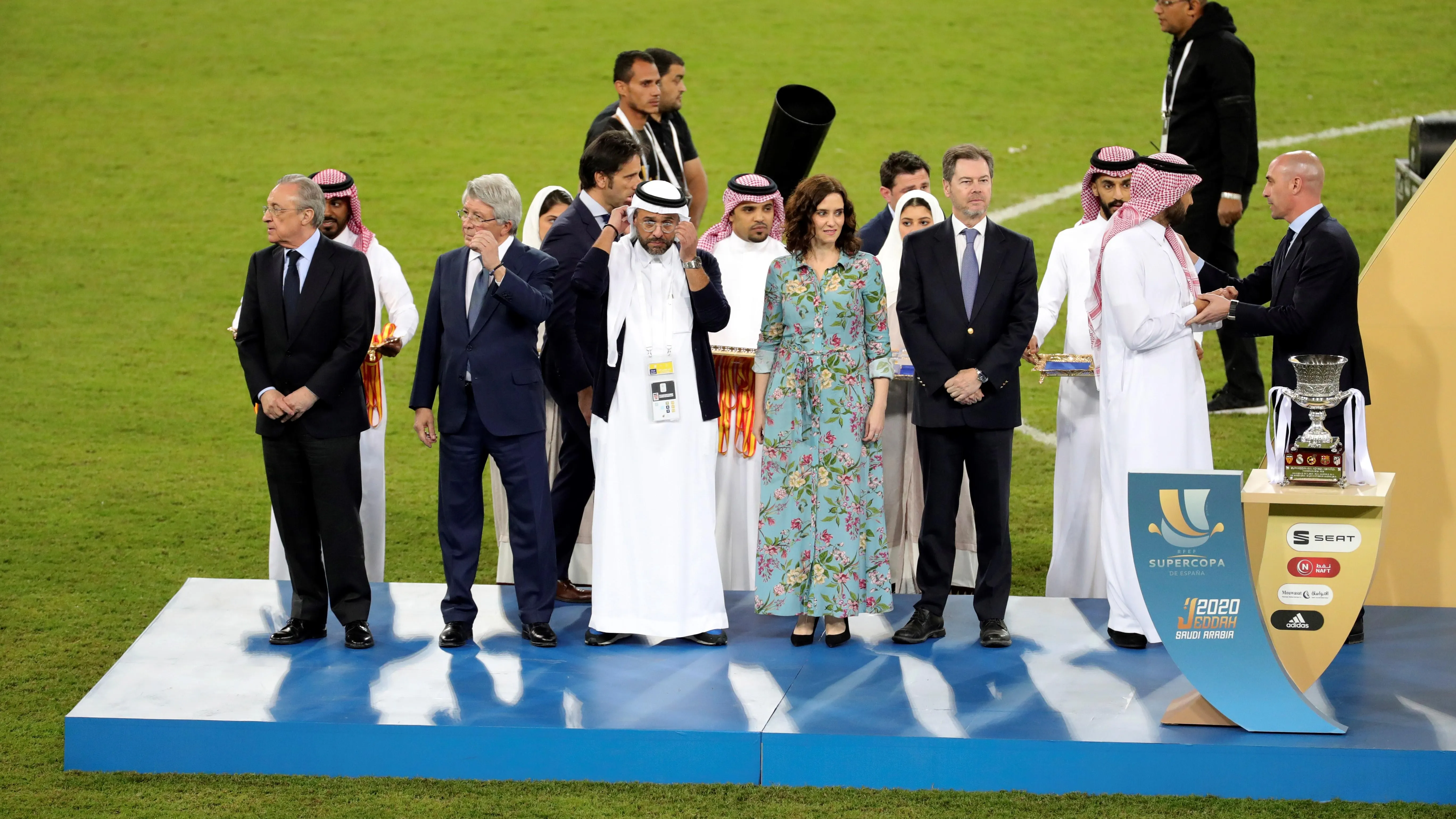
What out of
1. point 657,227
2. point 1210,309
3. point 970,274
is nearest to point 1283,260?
point 1210,309

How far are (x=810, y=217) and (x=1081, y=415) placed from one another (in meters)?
1.70

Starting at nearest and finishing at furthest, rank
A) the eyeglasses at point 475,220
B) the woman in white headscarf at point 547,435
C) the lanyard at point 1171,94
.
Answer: the eyeglasses at point 475,220 → the woman in white headscarf at point 547,435 → the lanyard at point 1171,94

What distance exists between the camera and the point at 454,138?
16.2m

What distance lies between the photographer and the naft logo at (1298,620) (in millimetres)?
4996

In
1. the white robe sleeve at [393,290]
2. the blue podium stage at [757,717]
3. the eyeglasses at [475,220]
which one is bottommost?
the blue podium stage at [757,717]

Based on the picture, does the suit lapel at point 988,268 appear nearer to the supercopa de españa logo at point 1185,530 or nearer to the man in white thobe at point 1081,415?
the man in white thobe at point 1081,415

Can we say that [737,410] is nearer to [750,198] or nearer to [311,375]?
[750,198]

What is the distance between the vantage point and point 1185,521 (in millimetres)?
4863

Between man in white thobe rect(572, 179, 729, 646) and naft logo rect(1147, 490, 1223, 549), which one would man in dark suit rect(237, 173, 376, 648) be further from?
naft logo rect(1147, 490, 1223, 549)

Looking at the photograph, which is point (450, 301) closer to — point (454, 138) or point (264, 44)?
point (454, 138)

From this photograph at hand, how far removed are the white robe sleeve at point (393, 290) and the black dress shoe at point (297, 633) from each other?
1.32 m

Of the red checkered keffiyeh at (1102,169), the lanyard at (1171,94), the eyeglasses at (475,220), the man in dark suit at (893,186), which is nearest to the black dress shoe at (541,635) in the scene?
the eyeglasses at (475,220)

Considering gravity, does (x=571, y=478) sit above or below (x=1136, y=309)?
below

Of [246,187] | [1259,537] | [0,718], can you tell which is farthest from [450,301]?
[246,187]
